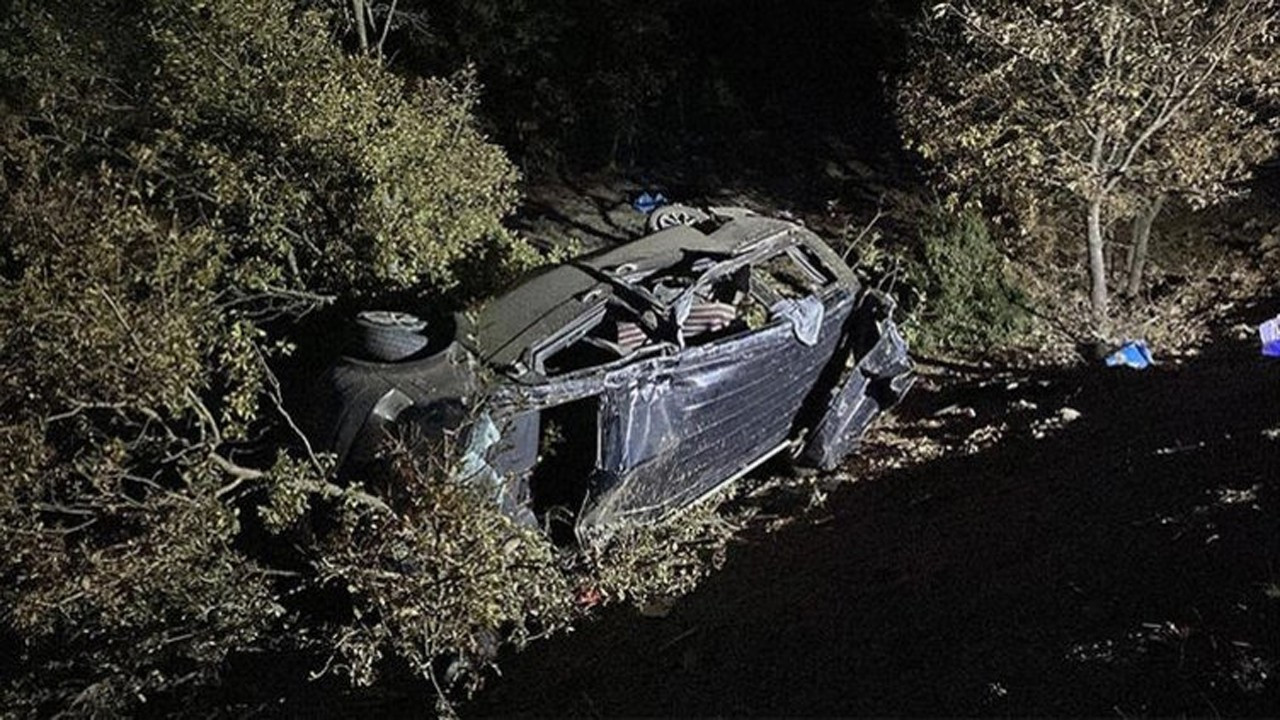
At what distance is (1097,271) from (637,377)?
572 cm

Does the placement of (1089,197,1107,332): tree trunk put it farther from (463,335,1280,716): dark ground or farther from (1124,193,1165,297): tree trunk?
(463,335,1280,716): dark ground

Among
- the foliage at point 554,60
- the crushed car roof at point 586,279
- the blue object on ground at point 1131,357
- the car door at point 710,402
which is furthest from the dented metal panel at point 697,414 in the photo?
the foliage at point 554,60

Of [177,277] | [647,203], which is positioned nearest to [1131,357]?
[647,203]

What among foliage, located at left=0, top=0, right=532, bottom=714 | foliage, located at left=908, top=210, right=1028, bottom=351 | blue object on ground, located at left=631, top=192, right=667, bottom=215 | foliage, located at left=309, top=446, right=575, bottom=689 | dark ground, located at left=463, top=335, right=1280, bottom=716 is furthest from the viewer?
blue object on ground, located at left=631, top=192, right=667, bottom=215

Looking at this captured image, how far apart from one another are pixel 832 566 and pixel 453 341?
93.1 inches

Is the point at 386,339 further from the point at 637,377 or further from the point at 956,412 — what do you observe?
the point at 956,412

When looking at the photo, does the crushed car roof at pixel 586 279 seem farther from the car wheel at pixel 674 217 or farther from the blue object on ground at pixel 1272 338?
the blue object on ground at pixel 1272 338

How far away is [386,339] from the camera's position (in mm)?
5613

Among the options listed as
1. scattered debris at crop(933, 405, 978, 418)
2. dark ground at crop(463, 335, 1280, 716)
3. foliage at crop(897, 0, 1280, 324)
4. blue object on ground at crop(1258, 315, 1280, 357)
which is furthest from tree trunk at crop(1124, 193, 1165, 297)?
dark ground at crop(463, 335, 1280, 716)

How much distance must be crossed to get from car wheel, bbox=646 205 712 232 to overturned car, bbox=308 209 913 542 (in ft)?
0.19

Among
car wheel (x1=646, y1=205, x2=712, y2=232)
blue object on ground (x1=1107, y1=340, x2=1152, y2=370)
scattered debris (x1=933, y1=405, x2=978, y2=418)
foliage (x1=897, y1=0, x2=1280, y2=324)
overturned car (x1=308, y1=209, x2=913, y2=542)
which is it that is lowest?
scattered debris (x1=933, y1=405, x2=978, y2=418)

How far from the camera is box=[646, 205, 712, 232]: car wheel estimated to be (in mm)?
7734

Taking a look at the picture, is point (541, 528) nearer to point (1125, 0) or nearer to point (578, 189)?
point (1125, 0)

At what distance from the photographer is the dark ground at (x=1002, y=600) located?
3.90m
